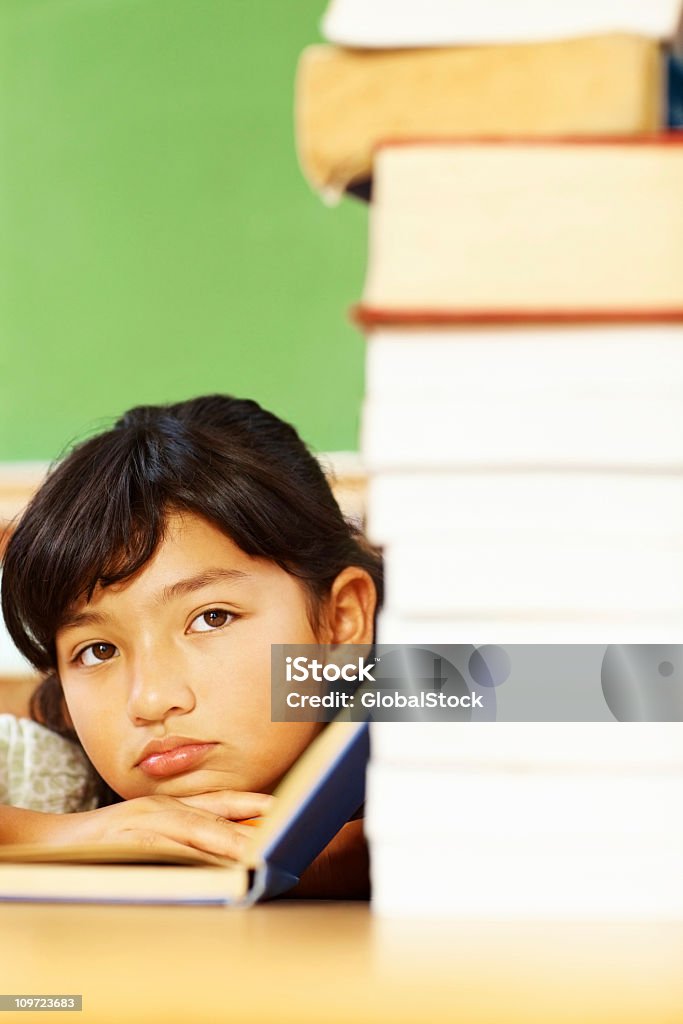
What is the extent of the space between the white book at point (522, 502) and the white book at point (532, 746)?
74 millimetres

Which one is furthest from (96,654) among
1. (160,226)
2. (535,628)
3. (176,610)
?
Answer: (160,226)

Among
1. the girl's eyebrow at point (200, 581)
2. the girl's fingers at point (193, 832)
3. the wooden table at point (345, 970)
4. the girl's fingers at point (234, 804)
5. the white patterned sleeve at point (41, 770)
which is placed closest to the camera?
the wooden table at point (345, 970)

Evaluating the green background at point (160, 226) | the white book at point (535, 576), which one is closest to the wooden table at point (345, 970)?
the white book at point (535, 576)

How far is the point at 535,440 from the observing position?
0.43m

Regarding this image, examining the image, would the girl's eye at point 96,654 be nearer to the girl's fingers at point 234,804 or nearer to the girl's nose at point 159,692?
the girl's nose at point 159,692

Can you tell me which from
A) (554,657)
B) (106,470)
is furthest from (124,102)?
(554,657)

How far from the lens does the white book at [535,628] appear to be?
1.39 ft

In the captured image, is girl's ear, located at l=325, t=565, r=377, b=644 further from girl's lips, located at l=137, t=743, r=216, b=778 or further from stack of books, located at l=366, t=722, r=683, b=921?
stack of books, located at l=366, t=722, r=683, b=921

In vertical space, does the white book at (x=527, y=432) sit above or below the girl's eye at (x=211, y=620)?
below

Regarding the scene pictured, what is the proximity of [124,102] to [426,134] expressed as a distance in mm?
1330

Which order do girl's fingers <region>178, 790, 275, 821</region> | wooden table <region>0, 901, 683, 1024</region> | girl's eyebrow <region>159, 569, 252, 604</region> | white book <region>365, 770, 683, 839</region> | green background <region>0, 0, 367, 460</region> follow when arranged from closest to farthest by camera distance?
1. wooden table <region>0, 901, 683, 1024</region>
2. white book <region>365, 770, 683, 839</region>
3. girl's fingers <region>178, 790, 275, 821</region>
4. girl's eyebrow <region>159, 569, 252, 604</region>
5. green background <region>0, 0, 367, 460</region>

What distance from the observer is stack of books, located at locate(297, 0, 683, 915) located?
42cm

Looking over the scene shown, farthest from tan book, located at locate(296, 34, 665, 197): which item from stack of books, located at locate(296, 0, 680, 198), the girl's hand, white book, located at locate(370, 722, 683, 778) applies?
the girl's hand

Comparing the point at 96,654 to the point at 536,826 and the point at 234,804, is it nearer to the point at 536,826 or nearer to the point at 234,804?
the point at 234,804
